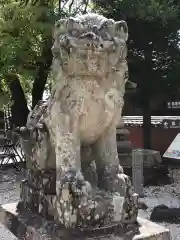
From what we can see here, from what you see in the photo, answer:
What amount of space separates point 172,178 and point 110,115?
4594 mm

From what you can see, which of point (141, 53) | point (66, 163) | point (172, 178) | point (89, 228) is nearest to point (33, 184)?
point (66, 163)

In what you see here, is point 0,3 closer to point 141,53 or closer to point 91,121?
point 141,53

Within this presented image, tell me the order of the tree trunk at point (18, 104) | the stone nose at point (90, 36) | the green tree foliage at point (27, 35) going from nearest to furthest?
the stone nose at point (90, 36), the green tree foliage at point (27, 35), the tree trunk at point (18, 104)

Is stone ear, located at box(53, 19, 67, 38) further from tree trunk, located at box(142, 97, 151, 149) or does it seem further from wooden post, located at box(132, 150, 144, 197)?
tree trunk, located at box(142, 97, 151, 149)

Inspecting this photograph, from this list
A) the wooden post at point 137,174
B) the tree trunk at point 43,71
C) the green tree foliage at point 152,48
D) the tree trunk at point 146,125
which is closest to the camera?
the wooden post at point 137,174

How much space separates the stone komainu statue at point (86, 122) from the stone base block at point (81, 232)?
5cm

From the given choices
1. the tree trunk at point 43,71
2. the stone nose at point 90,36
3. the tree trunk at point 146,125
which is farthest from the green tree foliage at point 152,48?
the stone nose at point 90,36

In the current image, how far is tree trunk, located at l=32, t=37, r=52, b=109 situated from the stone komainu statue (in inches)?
205

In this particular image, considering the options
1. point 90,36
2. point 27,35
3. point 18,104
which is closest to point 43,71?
point 27,35

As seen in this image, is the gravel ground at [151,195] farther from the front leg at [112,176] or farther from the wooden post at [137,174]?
the front leg at [112,176]

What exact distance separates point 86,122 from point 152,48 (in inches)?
226

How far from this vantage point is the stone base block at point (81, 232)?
6.65 feet

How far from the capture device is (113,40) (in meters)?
2.05

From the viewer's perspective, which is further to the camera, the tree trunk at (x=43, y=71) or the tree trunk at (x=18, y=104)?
the tree trunk at (x=18, y=104)
